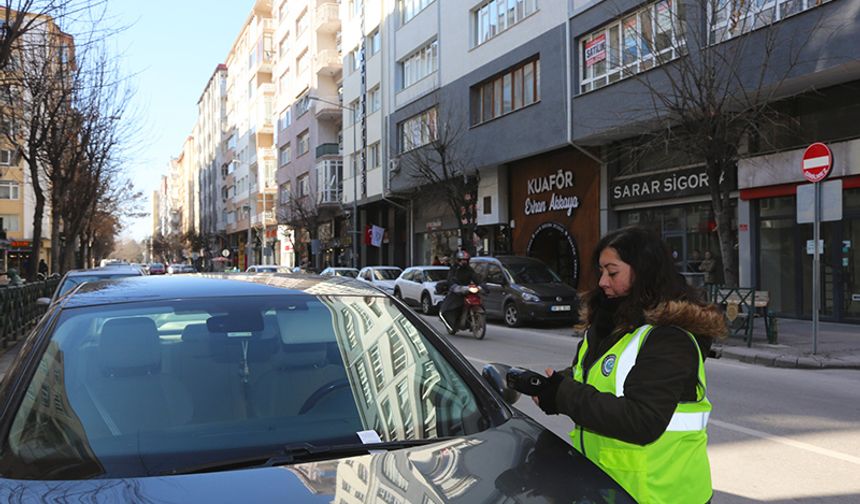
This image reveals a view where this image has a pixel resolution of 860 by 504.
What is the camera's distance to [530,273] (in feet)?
57.3

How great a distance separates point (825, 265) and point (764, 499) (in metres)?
12.9

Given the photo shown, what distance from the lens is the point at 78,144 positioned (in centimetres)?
2417

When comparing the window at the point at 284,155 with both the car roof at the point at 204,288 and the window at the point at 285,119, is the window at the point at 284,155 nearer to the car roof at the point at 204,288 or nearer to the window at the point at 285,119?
the window at the point at 285,119

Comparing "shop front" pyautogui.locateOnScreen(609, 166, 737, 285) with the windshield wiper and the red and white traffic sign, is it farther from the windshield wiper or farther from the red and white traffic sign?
the windshield wiper

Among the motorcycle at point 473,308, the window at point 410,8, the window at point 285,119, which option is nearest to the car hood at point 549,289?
the motorcycle at point 473,308

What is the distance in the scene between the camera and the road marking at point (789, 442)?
5.23 meters

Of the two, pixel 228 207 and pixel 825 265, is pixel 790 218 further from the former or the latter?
pixel 228 207

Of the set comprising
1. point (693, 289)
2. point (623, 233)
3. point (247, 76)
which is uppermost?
point (247, 76)

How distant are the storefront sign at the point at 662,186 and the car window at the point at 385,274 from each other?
28.8 feet

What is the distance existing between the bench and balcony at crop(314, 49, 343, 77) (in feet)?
119

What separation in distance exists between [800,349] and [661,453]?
10769 mm

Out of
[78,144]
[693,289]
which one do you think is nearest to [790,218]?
[693,289]

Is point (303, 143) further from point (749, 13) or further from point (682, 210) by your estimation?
point (749, 13)

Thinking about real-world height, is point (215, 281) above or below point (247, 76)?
below
